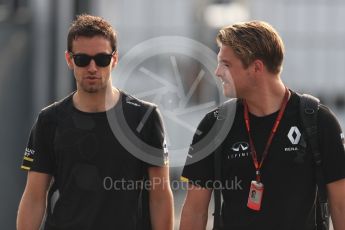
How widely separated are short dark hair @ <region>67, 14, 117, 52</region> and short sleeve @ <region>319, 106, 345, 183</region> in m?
1.22

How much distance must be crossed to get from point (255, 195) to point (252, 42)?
Result: 78 cm

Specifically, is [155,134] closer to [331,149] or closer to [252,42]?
[252,42]

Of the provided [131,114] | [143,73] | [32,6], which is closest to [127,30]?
[143,73]

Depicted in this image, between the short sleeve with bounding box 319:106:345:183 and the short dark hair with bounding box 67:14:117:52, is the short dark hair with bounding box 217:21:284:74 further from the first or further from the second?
the short dark hair with bounding box 67:14:117:52

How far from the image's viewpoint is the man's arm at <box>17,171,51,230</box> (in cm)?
509

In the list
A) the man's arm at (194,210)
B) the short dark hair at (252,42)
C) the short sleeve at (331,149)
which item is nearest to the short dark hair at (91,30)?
the short dark hair at (252,42)

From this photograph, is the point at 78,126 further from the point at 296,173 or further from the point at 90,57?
the point at 296,173

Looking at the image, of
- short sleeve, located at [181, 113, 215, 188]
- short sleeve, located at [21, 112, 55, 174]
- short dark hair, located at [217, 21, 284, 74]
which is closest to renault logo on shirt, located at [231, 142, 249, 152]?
short sleeve, located at [181, 113, 215, 188]

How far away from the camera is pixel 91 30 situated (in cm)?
504

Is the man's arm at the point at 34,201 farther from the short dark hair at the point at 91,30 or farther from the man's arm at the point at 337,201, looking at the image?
the man's arm at the point at 337,201

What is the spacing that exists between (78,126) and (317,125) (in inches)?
50.4

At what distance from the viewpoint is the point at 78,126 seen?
506 centimetres

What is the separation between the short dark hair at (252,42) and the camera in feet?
15.7

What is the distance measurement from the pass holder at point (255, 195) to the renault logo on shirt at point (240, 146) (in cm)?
18
